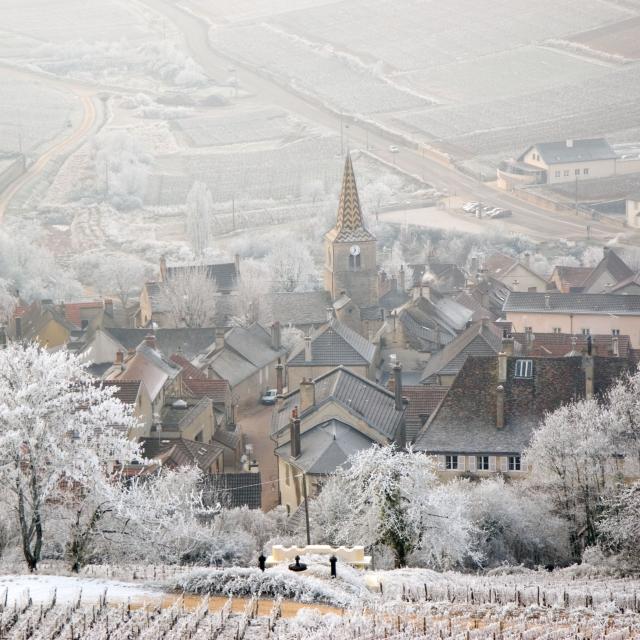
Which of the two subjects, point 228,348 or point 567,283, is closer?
point 228,348

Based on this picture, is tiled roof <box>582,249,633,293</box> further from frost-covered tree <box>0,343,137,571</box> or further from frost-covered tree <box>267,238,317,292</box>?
frost-covered tree <box>0,343,137,571</box>

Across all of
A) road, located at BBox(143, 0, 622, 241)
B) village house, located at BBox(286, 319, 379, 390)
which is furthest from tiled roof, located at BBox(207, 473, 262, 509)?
road, located at BBox(143, 0, 622, 241)

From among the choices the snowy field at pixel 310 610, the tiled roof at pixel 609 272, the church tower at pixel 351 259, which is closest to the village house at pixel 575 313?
the tiled roof at pixel 609 272

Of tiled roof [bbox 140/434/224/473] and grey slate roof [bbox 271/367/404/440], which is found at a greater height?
grey slate roof [bbox 271/367/404/440]

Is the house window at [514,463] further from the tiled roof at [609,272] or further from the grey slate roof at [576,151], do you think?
the grey slate roof at [576,151]

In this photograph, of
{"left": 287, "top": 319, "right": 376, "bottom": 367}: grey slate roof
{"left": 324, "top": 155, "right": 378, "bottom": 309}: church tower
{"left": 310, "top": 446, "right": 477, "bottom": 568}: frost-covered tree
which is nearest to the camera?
{"left": 310, "top": 446, "right": 477, "bottom": 568}: frost-covered tree

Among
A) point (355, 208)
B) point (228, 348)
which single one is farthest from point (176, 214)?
point (228, 348)

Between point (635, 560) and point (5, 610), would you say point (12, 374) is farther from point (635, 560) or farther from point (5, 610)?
point (635, 560)
